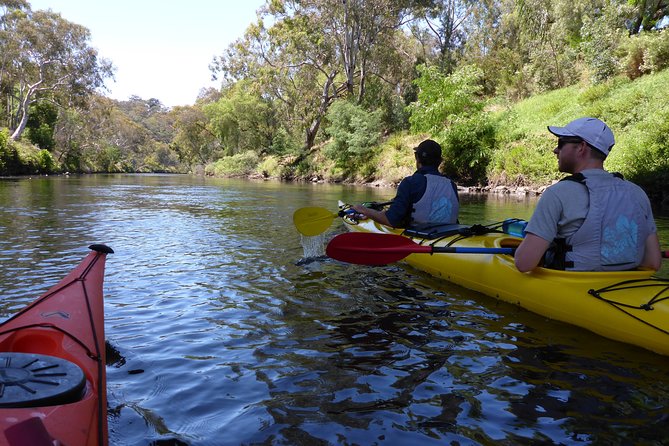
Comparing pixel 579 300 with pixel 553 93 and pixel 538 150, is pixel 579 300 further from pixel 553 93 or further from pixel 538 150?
pixel 553 93

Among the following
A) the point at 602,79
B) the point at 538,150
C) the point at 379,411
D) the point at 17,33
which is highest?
the point at 17,33

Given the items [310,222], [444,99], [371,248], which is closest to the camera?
[371,248]

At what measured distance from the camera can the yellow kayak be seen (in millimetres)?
3307

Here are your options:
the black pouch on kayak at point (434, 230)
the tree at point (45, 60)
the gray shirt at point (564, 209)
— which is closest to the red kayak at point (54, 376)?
the gray shirt at point (564, 209)

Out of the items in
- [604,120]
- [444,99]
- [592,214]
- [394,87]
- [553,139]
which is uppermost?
[394,87]

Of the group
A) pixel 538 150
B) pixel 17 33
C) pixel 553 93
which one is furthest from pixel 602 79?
pixel 17 33

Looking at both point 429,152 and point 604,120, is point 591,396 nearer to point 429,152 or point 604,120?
point 429,152

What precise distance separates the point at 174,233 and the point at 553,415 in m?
7.28

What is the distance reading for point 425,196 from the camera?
18.6ft

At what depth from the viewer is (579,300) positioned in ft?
12.0

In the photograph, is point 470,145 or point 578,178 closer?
point 578,178

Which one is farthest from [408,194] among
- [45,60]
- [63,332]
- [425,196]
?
[45,60]

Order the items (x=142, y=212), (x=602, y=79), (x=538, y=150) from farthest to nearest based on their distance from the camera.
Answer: (x=602, y=79), (x=538, y=150), (x=142, y=212)

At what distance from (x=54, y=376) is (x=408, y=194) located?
14.3 ft
